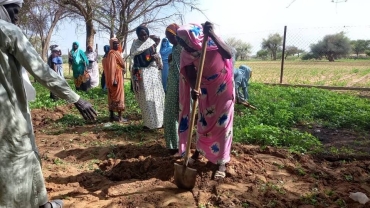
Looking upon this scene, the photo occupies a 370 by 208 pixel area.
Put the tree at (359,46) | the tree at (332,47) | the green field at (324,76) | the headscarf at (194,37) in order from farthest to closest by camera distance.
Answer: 1. the tree at (359,46)
2. the tree at (332,47)
3. the green field at (324,76)
4. the headscarf at (194,37)

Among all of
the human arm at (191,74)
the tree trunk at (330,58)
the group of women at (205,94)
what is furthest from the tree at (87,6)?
the tree trunk at (330,58)

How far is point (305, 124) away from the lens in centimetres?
623

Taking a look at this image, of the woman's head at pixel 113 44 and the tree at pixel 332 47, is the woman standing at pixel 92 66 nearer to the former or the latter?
the woman's head at pixel 113 44

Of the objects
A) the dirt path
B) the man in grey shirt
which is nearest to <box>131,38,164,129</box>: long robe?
the dirt path

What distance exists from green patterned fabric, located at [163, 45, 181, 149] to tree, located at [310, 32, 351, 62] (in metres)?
37.9

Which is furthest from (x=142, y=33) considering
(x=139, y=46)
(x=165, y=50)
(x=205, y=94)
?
(x=205, y=94)

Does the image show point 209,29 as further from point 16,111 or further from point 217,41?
point 16,111

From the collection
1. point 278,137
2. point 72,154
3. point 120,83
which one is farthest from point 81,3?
point 278,137

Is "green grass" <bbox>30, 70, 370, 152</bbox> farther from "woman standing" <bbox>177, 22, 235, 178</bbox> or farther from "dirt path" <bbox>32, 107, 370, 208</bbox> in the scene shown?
"woman standing" <bbox>177, 22, 235, 178</bbox>

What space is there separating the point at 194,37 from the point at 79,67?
871 centimetres

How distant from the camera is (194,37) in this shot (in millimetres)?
3436

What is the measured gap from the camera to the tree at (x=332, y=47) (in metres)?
40.8

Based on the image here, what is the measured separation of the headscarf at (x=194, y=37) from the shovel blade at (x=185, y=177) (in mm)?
1258

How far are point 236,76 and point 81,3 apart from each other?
286 inches
